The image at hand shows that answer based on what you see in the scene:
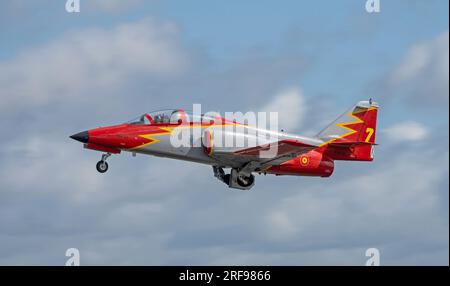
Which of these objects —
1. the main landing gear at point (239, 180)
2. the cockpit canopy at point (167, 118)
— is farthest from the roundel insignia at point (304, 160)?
the cockpit canopy at point (167, 118)

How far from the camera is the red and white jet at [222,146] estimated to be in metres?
45.1

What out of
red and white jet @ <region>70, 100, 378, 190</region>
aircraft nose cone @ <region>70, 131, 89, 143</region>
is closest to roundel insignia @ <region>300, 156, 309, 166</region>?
red and white jet @ <region>70, 100, 378, 190</region>

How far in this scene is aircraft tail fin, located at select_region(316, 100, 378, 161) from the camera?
160 ft

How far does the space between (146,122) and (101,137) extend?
81.3 inches

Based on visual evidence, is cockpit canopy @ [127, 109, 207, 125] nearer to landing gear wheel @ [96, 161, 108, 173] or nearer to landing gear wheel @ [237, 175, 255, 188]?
landing gear wheel @ [96, 161, 108, 173]

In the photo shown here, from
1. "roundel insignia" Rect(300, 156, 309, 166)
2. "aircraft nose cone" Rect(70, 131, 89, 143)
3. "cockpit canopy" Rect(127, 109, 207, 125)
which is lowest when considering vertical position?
"aircraft nose cone" Rect(70, 131, 89, 143)

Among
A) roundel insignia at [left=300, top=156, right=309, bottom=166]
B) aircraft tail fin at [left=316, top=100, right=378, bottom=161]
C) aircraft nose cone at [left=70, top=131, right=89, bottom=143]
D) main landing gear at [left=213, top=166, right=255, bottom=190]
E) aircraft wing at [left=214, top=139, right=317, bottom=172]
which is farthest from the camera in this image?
aircraft tail fin at [left=316, top=100, right=378, bottom=161]

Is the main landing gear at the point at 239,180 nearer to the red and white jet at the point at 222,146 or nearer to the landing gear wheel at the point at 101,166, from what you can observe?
the red and white jet at the point at 222,146

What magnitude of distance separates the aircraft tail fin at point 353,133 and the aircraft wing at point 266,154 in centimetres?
297

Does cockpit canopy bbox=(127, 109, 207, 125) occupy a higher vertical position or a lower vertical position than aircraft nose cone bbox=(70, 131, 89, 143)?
higher

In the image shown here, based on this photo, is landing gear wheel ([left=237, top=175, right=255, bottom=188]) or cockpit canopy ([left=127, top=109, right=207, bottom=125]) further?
landing gear wheel ([left=237, top=175, right=255, bottom=188])
